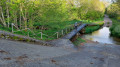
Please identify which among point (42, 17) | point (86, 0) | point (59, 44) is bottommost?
point (59, 44)

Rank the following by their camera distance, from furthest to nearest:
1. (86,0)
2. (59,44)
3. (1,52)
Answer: (86,0), (59,44), (1,52)

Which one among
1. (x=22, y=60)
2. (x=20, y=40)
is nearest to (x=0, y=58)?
(x=22, y=60)

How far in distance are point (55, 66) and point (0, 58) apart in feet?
8.72

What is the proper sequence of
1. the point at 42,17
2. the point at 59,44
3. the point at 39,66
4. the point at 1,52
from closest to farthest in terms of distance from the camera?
1. the point at 39,66
2. the point at 1,52
3. the point at 59,44
4. the point at 42,17

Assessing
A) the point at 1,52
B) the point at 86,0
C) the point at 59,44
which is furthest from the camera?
the point at 86,0

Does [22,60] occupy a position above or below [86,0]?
below

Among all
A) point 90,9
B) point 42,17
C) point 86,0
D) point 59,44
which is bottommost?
point 59,44

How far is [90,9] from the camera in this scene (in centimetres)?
5000

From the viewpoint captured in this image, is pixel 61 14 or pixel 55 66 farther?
pixel 61 14

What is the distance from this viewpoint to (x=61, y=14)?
698 inches

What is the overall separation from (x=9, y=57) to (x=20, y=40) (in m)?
4.39

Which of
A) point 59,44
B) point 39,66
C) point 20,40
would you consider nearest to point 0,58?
point 39,66

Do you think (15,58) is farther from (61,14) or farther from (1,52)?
(61,14)

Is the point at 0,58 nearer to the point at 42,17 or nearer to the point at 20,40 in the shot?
the point at 20,40
